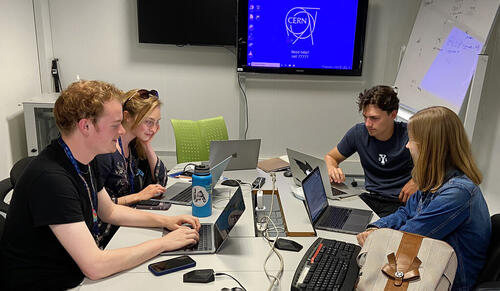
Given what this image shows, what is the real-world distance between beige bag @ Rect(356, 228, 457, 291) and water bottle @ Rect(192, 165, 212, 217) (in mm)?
720

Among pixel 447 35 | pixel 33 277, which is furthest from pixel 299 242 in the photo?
pixel 447 35

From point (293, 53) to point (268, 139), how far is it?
0.95 meters

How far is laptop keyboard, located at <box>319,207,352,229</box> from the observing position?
1.80m

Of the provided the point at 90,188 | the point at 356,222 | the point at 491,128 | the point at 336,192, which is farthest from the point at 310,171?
the point at 491,128

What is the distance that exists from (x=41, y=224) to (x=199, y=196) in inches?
26.7

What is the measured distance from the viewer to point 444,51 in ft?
9.34

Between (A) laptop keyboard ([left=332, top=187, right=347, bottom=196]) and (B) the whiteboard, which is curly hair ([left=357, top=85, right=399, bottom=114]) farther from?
(A) laptop keyboard ([left=332, top=187, right=347, bottom=196])

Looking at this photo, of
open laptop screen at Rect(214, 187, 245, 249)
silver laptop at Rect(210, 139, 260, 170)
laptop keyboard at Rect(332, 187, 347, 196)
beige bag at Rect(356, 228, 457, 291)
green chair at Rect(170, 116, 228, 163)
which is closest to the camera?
beige bag at Rect(356, 228, 457, 291)

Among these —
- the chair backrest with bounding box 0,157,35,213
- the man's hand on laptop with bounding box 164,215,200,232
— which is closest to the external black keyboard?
the man's hand on laptop with bounding box 164,215,200,232

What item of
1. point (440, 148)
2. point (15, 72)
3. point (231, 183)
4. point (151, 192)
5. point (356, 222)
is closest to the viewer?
point (440, 148)

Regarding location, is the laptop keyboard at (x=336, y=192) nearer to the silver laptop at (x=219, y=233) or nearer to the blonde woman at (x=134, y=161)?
the silver laptop at (x=219, y=233)

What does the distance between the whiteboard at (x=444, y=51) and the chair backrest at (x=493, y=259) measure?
1192mm

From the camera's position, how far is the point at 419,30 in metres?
3.38

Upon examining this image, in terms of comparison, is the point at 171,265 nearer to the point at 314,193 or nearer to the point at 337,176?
the point at 314,193
